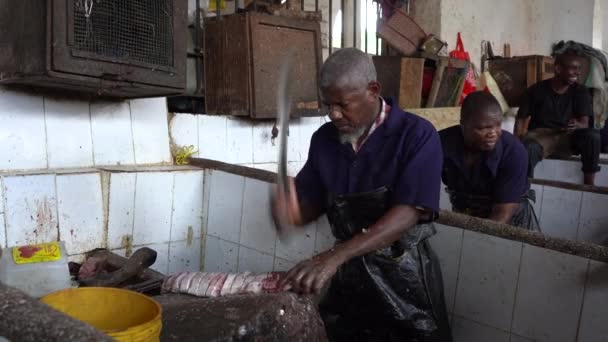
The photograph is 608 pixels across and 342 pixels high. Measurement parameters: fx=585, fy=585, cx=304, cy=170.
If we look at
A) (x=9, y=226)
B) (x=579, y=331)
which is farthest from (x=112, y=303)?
(x=579, y=331)

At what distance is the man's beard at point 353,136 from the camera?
235 cm

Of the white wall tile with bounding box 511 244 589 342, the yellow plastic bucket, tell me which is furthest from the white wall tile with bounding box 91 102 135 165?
the white wall tile with bounding box 511 244 589 342

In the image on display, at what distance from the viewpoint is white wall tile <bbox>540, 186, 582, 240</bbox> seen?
14.3 feet

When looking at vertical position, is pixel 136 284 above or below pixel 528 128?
below

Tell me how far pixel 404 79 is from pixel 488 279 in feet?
10.4

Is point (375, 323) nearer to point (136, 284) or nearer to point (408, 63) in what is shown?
point (136, 284)

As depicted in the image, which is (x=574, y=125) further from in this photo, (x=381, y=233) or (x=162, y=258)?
(x=381, y=233)

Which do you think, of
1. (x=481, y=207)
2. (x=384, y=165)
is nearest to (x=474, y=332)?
(x=481, y=207)

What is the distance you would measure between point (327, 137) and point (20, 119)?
177cm

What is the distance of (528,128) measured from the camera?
251 inches

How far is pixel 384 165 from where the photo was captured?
7.59ft

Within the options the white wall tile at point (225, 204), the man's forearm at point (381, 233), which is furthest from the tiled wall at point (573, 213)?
the man's forearm at point (381, 233)

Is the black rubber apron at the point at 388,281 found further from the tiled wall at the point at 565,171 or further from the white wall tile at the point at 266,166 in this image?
the tiled wall at the point at 565,171

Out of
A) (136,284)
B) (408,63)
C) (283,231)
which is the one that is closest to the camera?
(283,231)
